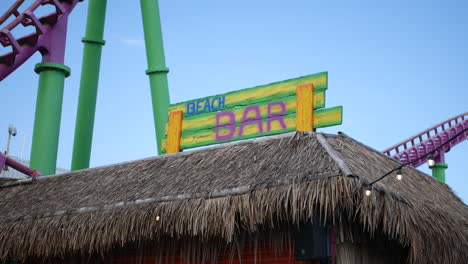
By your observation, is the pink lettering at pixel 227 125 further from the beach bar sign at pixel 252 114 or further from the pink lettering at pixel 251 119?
the pink lettering at pixel 251 119

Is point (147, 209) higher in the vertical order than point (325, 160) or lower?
lower

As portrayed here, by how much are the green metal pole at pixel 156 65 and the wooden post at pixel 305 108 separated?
16.9ft

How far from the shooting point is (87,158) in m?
13.8

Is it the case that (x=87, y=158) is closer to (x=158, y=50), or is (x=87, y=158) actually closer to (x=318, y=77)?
(x=158, y=50)

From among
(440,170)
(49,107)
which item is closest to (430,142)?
(440,170)

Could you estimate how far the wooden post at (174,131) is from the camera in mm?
9141

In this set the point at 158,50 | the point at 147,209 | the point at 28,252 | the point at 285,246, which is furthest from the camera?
the point at 158,50

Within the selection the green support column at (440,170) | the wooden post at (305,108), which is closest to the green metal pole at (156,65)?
the wooden post at (305,108)

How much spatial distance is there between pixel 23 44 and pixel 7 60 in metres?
0.56

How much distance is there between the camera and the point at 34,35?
1238 centimetres

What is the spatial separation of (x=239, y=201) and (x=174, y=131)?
267cm

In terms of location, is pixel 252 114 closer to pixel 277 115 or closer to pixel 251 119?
pixel 251 119

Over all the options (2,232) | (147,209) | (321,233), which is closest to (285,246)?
(321,233)

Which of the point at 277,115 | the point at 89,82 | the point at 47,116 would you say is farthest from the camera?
the point at 89,82
